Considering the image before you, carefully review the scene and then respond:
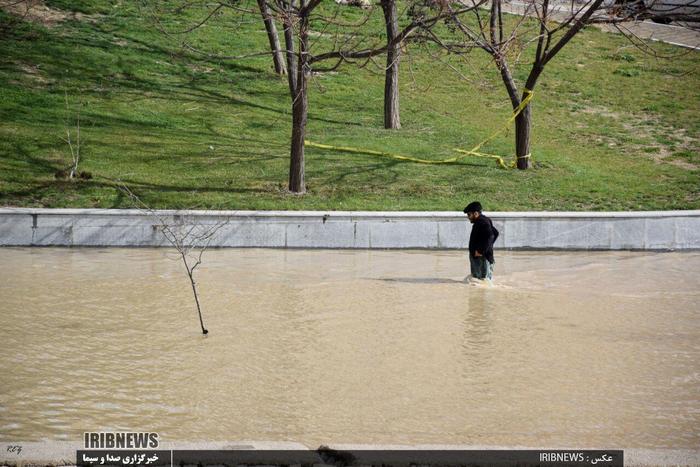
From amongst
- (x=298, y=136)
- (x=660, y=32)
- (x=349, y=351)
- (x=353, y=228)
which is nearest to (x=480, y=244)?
(x=353, y=228)

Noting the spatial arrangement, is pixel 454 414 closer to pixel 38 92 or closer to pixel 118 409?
pixel 118 409

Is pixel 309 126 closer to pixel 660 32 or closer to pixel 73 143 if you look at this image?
pixel 73 143

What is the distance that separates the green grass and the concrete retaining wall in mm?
1168

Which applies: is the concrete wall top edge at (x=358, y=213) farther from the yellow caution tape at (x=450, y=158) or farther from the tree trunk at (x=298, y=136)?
the yellow caution tape at (x=450, y=158)

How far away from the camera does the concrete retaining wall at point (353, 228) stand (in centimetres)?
1519

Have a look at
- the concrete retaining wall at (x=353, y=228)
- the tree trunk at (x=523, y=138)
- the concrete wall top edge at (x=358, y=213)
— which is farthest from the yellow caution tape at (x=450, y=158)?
the concrete retaining wall at (x=353, y=228)

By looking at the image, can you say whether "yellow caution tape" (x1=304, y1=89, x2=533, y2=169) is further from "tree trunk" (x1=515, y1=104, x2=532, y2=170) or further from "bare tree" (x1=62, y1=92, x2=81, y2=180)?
"bare tree" (x1=62, y1=92, x2=81, y2=180)

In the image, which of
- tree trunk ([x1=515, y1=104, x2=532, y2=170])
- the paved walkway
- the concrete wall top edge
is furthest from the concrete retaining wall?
the paved walkway

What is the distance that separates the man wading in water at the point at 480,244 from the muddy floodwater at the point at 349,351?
424 millimetres

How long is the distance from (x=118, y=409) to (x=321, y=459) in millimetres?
2168

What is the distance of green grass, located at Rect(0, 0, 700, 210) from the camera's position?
17797mm

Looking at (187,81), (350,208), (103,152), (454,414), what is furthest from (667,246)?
(187,81)

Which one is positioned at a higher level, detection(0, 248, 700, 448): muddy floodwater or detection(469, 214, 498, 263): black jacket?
detection(469, 214, 498, 263): black jacket

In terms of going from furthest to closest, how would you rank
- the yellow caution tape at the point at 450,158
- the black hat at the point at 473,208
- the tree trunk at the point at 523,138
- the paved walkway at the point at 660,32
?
the paved walkway at the point at 660,32 < the tree trunk at the point at 523,138 < the yellow caution tape at the point at 450,158 < the black hat at the point at 473,208
